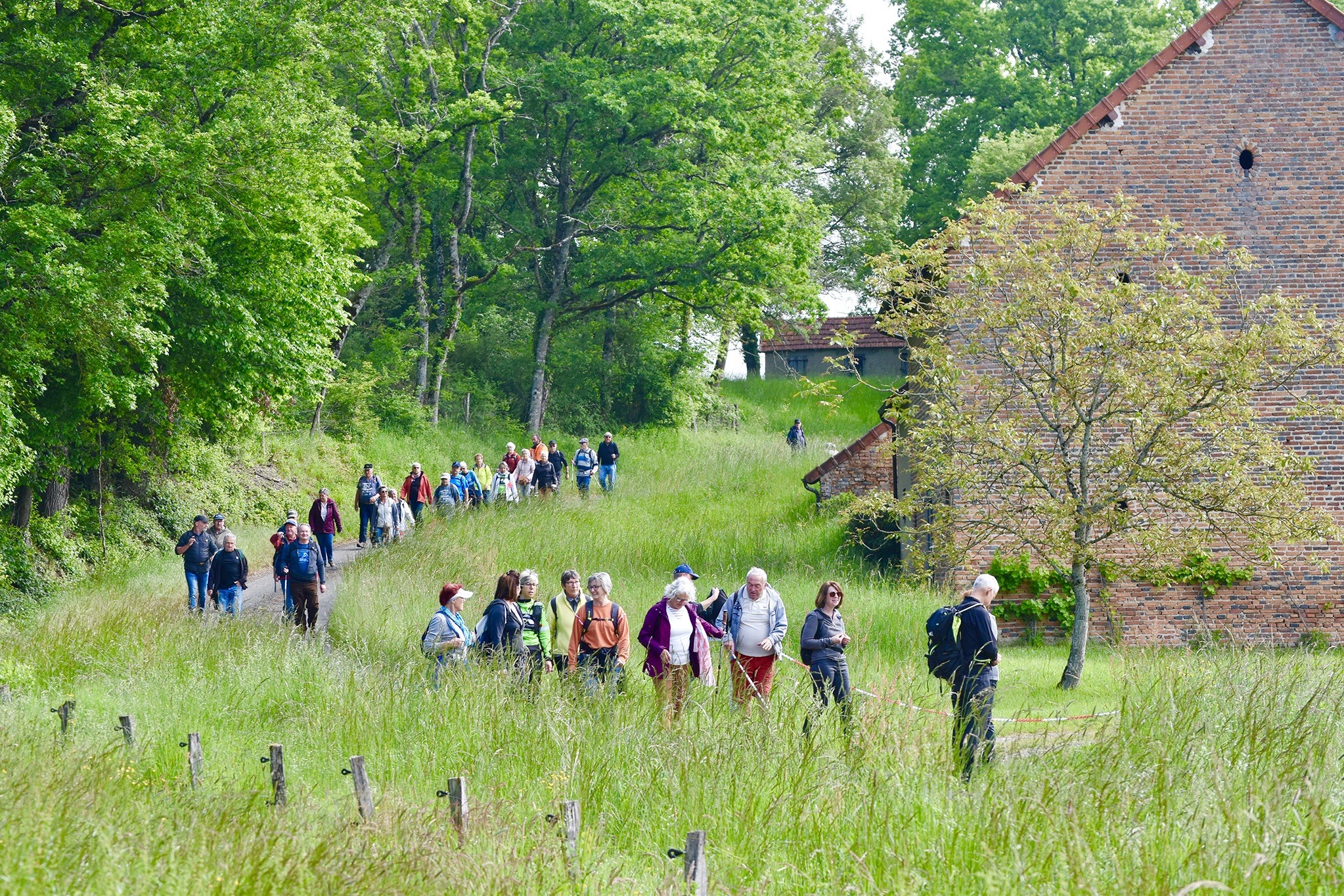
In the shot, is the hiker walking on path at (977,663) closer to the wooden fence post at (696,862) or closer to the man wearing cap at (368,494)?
the wooden fence post at (696,862)

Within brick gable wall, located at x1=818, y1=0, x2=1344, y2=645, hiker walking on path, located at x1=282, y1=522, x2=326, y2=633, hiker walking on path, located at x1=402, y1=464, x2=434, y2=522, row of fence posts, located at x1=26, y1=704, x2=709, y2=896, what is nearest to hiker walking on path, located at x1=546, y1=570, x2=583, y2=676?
row of fence posts, located at x1=26, y1=704, x2=709, y2=896

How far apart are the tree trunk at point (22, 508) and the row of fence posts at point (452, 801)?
12709 mm

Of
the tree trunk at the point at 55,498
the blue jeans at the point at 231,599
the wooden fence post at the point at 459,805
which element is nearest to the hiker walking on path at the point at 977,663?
the wooden fence post at the point at 459,805

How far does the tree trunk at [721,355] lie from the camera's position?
44500 millimetres

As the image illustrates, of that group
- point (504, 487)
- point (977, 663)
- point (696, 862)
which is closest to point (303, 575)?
point (977, 663)

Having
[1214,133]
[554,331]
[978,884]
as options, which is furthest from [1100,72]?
[978,884]

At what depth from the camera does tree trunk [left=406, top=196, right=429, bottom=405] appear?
36.4m

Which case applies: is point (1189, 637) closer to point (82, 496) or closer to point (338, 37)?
point (338, 37)

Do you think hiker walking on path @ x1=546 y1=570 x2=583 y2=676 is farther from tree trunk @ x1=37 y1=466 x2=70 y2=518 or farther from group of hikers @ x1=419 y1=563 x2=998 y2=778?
tree trunk @ x1=37 y1=466 x2=70 y2=518

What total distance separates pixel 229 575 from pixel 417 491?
27.6 feet

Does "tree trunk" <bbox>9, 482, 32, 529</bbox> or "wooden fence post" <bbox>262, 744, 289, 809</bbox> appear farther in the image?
"tree trunk" <bbox>9, 482, 32, 529</bbox>

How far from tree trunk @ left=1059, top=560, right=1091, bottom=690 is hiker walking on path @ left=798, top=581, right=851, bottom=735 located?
5.12 meters

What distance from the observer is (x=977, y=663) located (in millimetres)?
9734

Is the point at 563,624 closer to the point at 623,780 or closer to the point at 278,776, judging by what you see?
the point at 623,780
